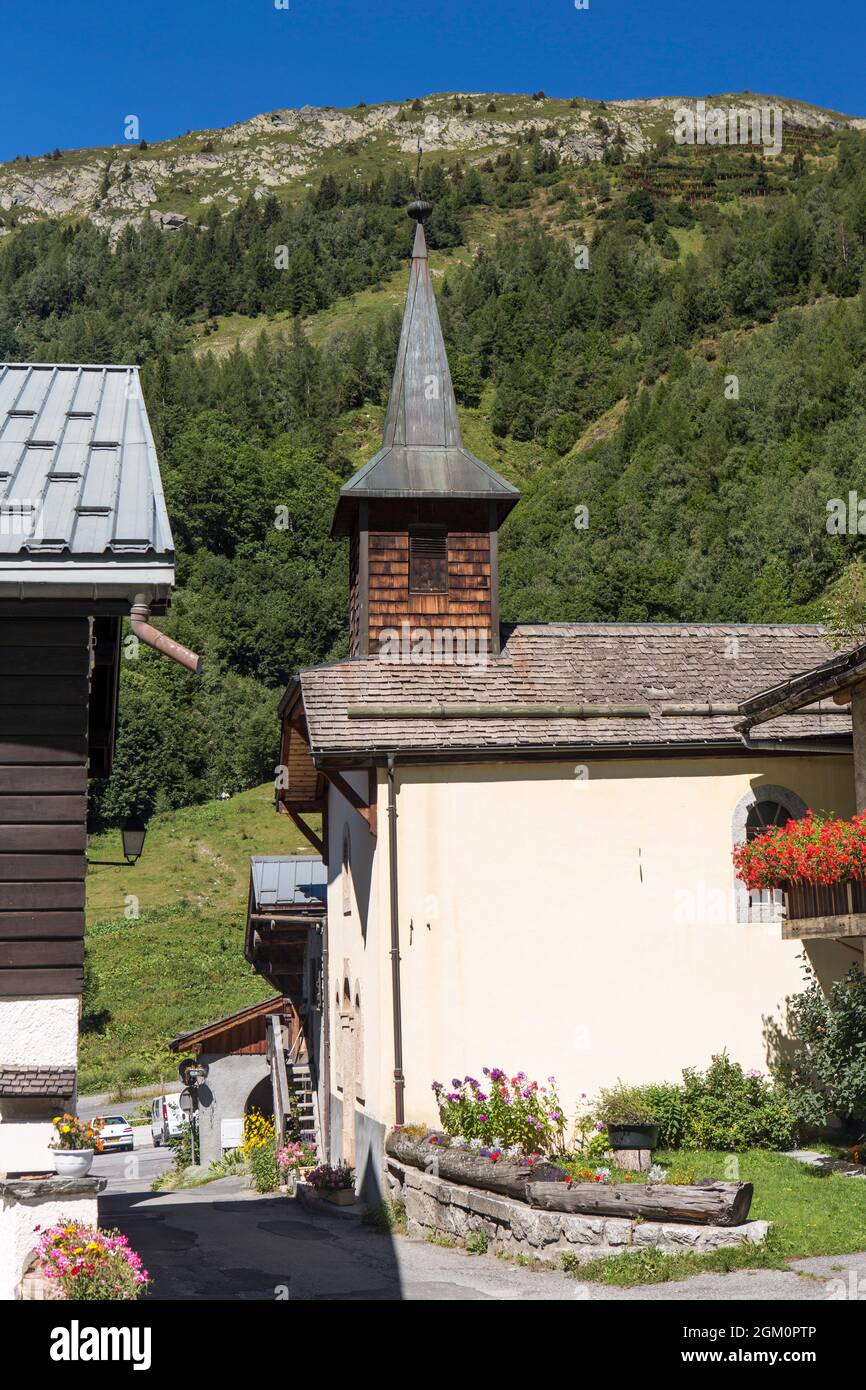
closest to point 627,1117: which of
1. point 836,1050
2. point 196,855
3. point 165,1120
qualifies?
point 836,1050

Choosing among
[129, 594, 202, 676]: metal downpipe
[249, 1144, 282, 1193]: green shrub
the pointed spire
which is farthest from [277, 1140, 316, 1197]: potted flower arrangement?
[129, 594, 202, 676]: metal downpipe

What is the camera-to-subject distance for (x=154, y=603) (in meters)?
7.94

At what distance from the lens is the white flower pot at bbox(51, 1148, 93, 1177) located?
7445 mm

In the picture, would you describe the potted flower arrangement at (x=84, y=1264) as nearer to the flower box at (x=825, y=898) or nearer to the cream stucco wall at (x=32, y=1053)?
the cream stucco wall at (x=32, y=1053)

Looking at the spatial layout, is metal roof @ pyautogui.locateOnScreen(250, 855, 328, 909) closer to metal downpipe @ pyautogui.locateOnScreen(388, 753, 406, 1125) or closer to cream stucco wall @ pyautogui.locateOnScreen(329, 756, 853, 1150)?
cream stucco wall @ pyautogui.locateOnScreen(329, 756, 853, 1150)

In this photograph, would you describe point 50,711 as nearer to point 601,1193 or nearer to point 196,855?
point 601,1193

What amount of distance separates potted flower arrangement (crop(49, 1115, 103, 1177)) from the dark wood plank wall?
2.45 ft

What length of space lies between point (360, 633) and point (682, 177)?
16827cm

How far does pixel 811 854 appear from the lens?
43.7ft

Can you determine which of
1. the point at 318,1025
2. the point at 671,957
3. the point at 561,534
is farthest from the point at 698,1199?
the point at 561,534

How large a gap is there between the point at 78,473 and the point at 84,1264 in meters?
4.68

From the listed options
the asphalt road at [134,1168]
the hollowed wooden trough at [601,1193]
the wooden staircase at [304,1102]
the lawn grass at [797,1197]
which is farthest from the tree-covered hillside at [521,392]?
the asphalt road at [134,1168]

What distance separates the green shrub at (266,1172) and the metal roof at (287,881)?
4.23 metres
